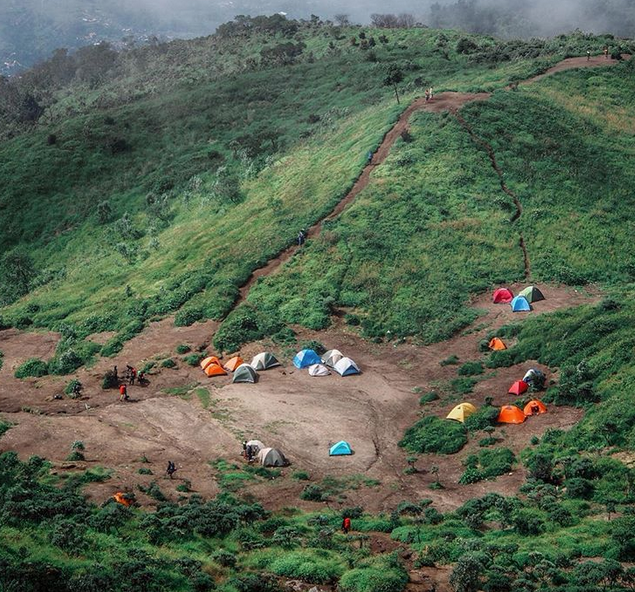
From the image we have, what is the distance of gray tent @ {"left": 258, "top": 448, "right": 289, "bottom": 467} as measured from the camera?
126 ft

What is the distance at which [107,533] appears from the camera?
29.3 m

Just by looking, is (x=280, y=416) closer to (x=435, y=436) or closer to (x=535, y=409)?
(x=435, y=436)

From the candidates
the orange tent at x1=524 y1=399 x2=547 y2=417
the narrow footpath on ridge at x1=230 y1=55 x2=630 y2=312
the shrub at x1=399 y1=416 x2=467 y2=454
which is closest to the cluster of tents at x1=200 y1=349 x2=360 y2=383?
the shrub at x1=399 y1=416 x2=467 y2=454

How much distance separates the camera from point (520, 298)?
5369cm

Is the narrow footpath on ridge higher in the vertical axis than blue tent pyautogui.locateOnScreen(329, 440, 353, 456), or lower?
higher

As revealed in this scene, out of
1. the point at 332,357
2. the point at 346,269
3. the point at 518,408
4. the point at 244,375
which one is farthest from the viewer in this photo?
the point at 346,269

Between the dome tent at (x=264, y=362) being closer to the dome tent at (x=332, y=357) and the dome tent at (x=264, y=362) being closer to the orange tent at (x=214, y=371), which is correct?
the orange tent at (x=214, y=371)

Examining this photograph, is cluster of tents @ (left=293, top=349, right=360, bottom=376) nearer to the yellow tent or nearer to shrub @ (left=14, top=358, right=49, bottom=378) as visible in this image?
the yellow tent

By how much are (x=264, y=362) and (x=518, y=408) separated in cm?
1714

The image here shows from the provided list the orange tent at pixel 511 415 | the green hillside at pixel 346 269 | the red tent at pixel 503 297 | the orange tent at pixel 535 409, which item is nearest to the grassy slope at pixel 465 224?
the green hillside at pixel 346 269

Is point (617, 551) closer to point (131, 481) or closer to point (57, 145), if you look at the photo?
point (131, 481)

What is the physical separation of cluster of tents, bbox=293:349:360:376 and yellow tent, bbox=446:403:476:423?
27.9 ft

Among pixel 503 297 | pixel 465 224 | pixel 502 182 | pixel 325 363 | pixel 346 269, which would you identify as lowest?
pixel 325 363

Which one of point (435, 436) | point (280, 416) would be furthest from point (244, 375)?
point (435, 436)
